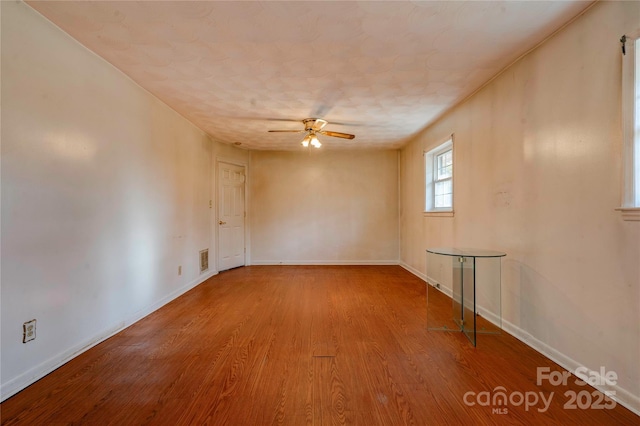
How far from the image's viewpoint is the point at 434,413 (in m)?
1.56

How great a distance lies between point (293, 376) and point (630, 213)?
225 centimetres

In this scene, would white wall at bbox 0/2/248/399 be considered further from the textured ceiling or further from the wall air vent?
the wall air vent

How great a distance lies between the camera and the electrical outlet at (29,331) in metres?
→ 1.79

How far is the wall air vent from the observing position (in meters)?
4.65

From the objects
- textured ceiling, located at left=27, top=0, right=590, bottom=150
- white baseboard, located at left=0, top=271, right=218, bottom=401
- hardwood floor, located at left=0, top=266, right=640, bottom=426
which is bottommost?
hardwood floor, located at left=0, top=266, right=640, bottom=426

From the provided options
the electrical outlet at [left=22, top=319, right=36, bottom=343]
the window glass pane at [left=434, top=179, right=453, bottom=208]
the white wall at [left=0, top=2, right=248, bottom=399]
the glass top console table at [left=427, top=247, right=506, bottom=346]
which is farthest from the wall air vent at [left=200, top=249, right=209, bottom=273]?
the window glass pane at [left=434, top=179, right=453, bottom=208]

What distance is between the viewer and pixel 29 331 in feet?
5.96

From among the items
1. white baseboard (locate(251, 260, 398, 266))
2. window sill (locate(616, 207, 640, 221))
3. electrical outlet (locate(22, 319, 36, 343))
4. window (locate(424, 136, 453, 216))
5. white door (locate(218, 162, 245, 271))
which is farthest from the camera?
white baseboard (locate(251, 260, 398, 266))

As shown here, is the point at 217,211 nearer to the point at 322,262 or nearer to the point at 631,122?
the point at 322,262

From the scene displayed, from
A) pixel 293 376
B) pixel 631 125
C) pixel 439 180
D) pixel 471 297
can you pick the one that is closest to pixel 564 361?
pixel 471 297

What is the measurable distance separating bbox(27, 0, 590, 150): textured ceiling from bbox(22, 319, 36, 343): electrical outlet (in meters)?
2.06

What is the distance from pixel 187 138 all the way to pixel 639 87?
4.48m

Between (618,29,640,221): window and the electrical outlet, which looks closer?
(618,29,640,221): window

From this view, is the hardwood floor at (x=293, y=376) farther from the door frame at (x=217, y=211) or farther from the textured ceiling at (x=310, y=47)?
the textured ceiling at (x=310, y=47)
